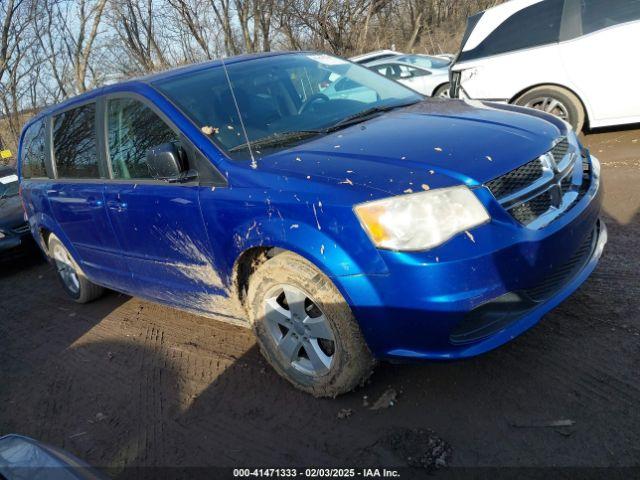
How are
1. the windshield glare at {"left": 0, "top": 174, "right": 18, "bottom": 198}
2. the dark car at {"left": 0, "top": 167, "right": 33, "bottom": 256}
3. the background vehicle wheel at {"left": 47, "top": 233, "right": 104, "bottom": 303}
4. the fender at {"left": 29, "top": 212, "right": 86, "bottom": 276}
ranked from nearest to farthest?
the fender at {"left": 29, "top": 212, "right": 86, "bottom": 276}, the background vehicle wheel at {"left": 47, "top": 233, "right": 104, "bottom": 303}, the dark car at {"left": 0, "top": 167, "right": 33, "bottom": 256}, the windshield glare at {"left": 0, "top": 174, "right": 18, "bottom": 198}

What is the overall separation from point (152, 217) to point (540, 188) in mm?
2226

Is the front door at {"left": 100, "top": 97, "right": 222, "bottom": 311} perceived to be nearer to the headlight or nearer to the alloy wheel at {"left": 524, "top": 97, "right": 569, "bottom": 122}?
the headlight

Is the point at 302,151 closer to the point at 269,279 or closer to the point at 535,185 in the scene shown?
the point at 269,279

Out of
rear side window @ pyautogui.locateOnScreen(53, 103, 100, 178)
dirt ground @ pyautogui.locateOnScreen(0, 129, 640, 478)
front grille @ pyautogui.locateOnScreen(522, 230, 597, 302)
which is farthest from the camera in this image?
rear side window @ pyautogui.locateOnScreen(53, 103, 100, 178)

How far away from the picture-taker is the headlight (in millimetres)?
2188

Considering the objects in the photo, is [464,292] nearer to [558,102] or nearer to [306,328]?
[306,328]

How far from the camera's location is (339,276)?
2.31 m

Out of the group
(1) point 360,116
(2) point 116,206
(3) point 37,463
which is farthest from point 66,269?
(3) point 37,463

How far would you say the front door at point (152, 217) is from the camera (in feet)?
9.96

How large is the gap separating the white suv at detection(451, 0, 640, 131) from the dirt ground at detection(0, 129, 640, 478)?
7.26 ft

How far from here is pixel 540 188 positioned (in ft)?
8.04

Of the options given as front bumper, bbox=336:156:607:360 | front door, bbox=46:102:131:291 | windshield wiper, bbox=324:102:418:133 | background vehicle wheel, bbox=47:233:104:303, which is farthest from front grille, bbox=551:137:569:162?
background vehicle wheel, bbox=47:233:104:303

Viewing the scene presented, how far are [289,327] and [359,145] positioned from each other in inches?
40.6

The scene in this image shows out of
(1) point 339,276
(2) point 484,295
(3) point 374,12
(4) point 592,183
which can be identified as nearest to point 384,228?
(1) point 339,276
